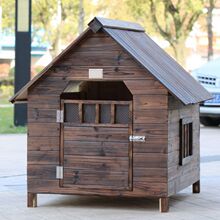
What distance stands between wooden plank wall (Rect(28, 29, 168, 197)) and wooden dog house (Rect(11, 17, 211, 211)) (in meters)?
0.01

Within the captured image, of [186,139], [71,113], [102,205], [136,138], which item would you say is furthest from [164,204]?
[71,113]

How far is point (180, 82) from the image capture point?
9609 mm

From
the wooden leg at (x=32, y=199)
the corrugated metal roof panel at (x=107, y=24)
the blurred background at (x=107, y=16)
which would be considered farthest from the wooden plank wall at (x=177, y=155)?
the blurred background at (x=107, y=16)

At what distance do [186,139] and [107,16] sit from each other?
35.4 metres

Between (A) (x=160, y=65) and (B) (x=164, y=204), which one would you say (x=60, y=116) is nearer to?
(A) (x=160, y=65)

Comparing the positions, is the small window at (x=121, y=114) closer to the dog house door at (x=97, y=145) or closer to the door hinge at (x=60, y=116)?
the dog house door at (x=97, y=145)

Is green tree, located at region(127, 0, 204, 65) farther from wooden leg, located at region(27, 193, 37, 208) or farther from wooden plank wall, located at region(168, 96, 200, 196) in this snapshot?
wooden leg, located at region(27, 193, 37, 208)

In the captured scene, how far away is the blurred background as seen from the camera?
1389 inches

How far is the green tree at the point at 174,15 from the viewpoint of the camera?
3497 centimetres

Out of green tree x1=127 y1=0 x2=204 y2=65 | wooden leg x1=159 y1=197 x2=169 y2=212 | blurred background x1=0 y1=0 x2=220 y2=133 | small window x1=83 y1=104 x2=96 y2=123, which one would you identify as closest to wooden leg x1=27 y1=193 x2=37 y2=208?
small window x1=83 y1=104 x2=96 y2=123

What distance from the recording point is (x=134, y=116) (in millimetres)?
9109

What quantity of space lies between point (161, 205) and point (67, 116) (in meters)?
1.38

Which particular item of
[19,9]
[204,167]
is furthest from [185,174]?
[19,9]

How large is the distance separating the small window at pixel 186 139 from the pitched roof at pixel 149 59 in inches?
12.0
